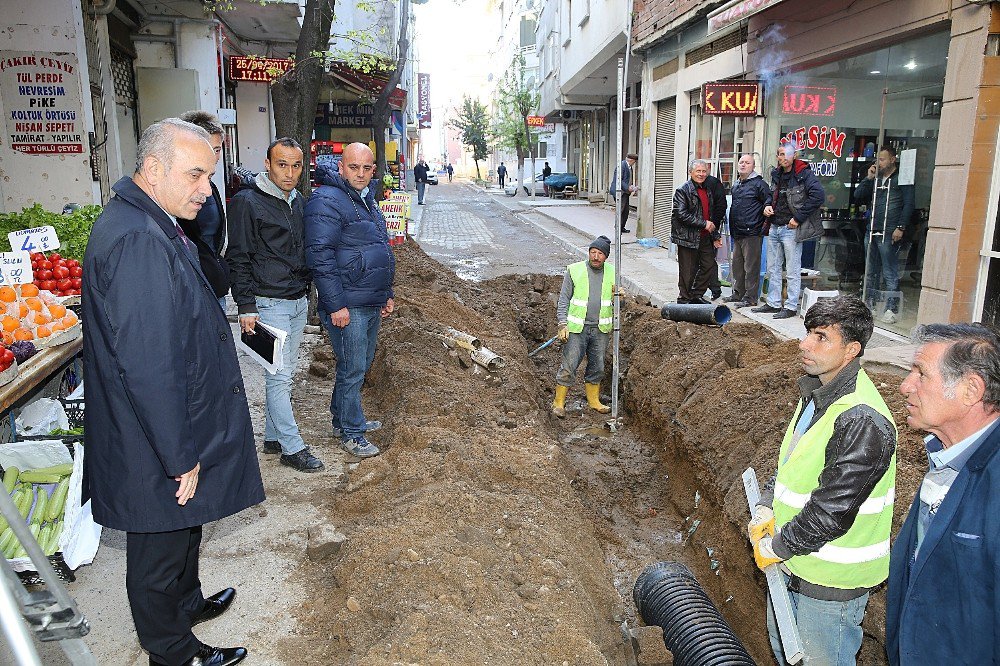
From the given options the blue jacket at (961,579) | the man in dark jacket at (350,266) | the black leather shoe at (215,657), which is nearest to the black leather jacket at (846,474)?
the blue jacket at (961,579)

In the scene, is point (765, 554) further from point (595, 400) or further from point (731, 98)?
point (731, 98)

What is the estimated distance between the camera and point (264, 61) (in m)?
14.6

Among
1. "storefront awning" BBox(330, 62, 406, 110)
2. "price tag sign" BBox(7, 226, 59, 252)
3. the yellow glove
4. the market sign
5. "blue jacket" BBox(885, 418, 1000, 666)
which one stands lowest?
the yellow glove

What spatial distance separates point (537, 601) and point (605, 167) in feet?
104

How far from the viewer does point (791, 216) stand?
9281 mm

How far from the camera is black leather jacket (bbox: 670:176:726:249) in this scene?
9.69 metres

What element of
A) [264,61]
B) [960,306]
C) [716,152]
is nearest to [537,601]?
[960,306]

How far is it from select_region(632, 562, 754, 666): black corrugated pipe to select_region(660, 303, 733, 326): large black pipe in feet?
12.1

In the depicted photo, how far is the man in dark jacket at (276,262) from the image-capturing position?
479cm

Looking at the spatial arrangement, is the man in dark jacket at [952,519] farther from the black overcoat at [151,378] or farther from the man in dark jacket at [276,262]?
the man in dark jacket at [276,262]

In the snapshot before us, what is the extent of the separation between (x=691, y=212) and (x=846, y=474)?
7.48 metres

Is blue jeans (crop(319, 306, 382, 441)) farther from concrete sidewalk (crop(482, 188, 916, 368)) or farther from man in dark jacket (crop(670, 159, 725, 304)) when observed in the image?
man in dark jacket (crop(670, 159, 725, 304))

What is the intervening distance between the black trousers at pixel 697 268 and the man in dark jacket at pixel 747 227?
18.7 inches

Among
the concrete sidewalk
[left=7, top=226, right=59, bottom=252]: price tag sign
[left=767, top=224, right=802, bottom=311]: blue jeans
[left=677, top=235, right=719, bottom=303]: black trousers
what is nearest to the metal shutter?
the concrete sidewalk
